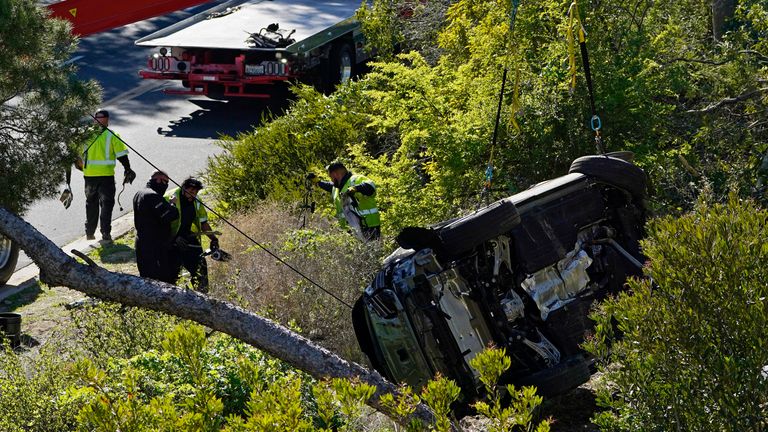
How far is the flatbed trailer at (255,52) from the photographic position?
16.0m

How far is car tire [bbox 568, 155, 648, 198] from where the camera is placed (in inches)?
291

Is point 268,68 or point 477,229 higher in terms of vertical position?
point 477,229

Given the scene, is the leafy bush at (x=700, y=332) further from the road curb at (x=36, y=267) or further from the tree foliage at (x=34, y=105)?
the road curb at (x=36, y=267)

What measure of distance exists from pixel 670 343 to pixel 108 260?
831 cm

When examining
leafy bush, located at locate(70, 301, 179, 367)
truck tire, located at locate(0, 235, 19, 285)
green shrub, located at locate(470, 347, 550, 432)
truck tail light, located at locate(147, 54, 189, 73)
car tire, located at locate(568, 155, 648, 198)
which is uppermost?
green shrub, located at locate(470, 347, 550, 432)

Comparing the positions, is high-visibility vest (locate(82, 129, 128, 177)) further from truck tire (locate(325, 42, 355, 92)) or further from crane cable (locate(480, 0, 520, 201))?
truck tire (locate(325, 42, 355, 92))

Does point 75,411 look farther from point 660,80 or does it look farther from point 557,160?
point 660,80

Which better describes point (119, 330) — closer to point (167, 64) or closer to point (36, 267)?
point (36, 267)

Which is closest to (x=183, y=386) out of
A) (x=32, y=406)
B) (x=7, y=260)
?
(x=32, y=406)

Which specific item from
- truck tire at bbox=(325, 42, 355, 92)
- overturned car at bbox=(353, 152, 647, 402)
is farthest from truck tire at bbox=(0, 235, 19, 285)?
truck tire at bbox=(325, 42, 355, 92)

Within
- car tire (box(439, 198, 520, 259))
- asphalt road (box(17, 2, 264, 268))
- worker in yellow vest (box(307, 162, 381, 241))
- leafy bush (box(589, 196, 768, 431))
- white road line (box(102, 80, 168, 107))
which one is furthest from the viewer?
white road line (box(102, 80, 168, 107))

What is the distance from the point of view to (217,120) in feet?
54.4

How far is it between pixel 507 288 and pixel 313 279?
2.20 metres

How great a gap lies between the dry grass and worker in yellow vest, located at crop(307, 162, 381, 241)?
265mm
